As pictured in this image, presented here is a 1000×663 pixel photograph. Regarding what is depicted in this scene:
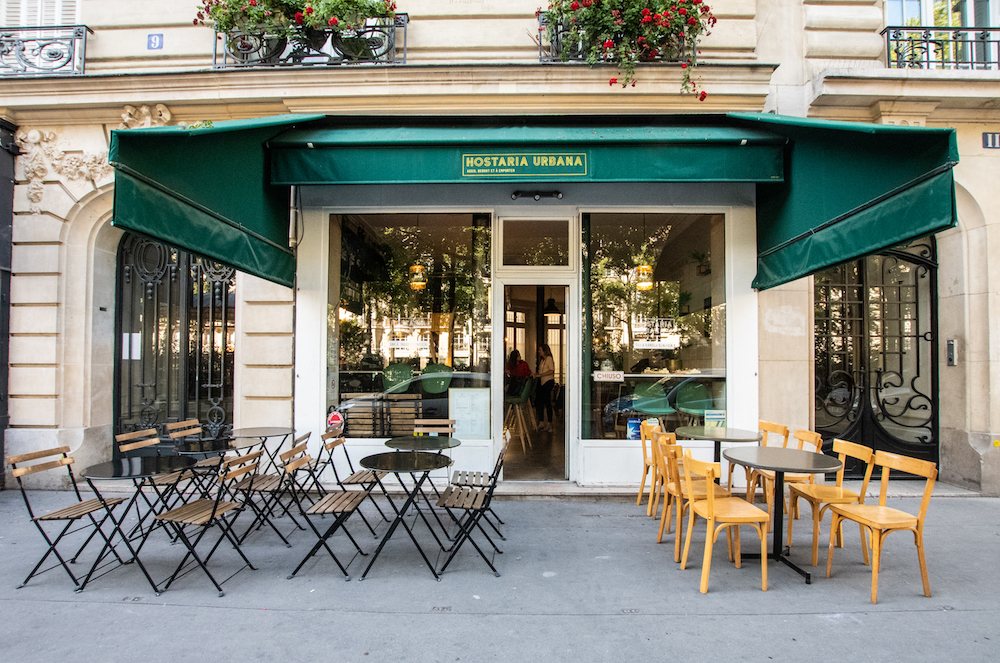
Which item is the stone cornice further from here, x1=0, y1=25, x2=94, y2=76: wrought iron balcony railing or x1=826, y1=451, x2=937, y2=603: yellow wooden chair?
x1=826, y1=451, x2=937, y2=603: yellow wooden chair

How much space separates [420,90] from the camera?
21.5ft

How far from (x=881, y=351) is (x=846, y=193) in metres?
3.58

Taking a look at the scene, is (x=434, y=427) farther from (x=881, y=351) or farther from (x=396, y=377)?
(x=881, y=351)

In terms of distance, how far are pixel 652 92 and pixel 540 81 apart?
1.39m

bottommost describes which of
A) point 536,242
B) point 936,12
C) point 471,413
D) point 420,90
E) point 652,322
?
point 471,413

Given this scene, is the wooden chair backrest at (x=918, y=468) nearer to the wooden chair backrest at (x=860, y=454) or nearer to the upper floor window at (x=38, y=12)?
the wooden chair backrest at (x=860, y=454)

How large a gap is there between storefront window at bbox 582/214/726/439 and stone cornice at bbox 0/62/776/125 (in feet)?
4.78

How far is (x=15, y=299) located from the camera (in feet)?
22.8

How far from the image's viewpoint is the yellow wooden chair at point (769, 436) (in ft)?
18.5

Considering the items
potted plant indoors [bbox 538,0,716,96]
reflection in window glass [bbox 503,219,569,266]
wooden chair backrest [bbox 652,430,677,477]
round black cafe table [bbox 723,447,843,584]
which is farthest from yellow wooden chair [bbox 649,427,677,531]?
potted plant indoors [bbox 538,0,716,96]

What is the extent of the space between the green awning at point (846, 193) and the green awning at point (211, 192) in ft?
17.3

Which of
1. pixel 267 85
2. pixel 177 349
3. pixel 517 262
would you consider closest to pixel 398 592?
pixel 517 262

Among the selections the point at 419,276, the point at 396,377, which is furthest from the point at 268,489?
the point at 419,276

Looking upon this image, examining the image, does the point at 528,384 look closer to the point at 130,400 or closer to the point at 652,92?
the point at 652,92
